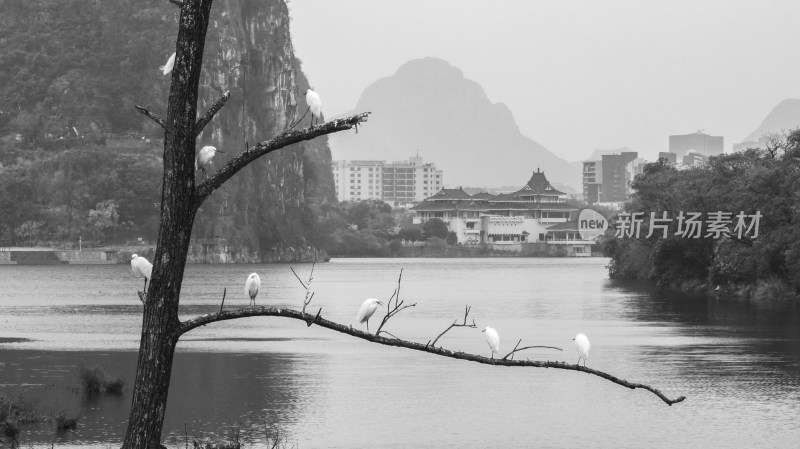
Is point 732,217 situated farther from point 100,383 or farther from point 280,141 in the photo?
point 280,141

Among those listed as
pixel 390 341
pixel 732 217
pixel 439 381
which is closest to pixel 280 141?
pixel 390 341

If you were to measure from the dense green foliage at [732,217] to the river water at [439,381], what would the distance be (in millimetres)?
3474

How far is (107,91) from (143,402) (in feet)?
635

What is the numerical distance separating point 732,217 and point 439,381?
4130 centimetres

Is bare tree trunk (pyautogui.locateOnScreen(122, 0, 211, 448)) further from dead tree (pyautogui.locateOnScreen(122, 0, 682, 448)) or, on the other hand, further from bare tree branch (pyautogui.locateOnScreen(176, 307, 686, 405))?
bare tree branch (pyautogui.locateOnScreen(176, 307, 686, 405))

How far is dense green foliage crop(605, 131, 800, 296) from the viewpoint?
6669cm

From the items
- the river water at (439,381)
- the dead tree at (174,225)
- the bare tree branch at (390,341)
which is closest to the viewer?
the bare tree branch at (390,341)

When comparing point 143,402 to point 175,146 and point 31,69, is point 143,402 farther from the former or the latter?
point 31,69

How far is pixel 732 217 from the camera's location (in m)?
73.5

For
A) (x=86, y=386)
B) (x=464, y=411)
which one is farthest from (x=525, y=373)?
(x=86, y=386)

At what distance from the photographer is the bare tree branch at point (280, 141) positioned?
969 cm

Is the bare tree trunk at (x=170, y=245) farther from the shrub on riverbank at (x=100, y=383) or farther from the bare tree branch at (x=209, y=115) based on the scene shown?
the shrub on riverbank at (x=100, y=383)

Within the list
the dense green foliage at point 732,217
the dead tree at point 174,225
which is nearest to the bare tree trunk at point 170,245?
the dead tree at point 174,225

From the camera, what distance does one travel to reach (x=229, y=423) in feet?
89.4
